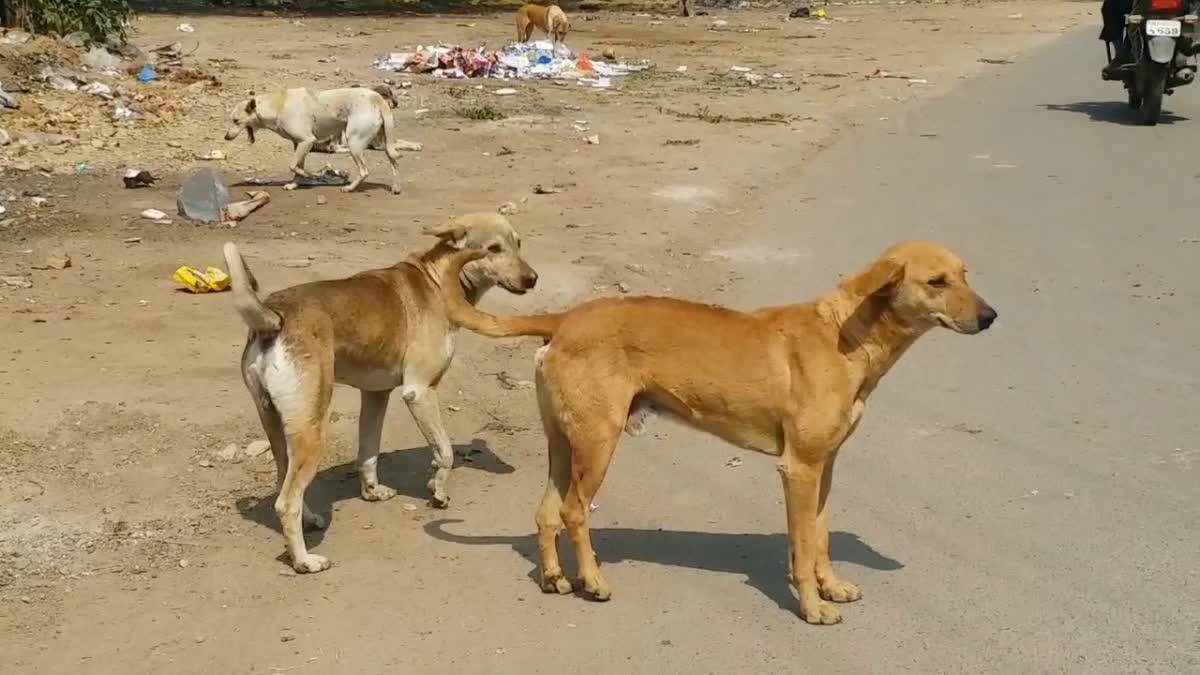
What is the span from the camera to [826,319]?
508cm

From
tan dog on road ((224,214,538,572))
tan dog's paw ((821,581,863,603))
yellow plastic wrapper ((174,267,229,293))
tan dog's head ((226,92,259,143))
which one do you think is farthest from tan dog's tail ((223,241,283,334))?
tan dog's head ((226,92,259,143))

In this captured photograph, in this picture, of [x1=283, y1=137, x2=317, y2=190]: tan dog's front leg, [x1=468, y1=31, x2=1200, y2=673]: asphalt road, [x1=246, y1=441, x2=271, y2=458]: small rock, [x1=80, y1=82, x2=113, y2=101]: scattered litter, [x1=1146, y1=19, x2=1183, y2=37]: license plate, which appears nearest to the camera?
[x1=468, y1=31, x2=1200, y2=673]: asphalt road

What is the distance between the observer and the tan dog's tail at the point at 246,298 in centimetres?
525

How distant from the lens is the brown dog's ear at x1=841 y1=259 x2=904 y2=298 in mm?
4945

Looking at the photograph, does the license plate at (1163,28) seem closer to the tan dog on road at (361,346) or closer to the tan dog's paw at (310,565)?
the tan dog on road at (361,346)

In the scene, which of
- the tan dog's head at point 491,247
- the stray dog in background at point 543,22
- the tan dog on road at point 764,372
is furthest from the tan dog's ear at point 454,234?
the stray dog in background at point 543,22

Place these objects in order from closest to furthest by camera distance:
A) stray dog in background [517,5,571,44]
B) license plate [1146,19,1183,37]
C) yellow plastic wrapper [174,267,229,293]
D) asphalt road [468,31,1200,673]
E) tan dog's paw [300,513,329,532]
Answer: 1. asphalt road [468,31,1200,673]
2. tan dog's paw [300,513,329,532]
3. yellow plastic wrapper [174,267,229,293]
4. license plate [1146,19,1183,37]
5. stray dog in background [517,5,571,44]

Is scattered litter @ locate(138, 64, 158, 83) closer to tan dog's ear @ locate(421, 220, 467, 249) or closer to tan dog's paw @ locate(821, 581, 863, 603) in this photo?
tan dog's ear @ locate(421, 220, 467, 249)

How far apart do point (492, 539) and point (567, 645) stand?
1.04 meters

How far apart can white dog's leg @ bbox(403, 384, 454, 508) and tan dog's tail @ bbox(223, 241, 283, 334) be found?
935 millimetres

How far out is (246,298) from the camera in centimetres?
524

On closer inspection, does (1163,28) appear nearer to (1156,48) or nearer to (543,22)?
(1156,48)

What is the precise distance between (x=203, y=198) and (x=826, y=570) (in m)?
7.45

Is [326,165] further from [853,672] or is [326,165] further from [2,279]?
[853,672]
